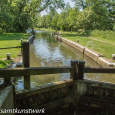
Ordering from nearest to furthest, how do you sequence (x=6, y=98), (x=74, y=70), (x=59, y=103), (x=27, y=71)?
(x=6, y=98) < (x=27, y=71) < (x=74, y=70) < (x=59, y=103)

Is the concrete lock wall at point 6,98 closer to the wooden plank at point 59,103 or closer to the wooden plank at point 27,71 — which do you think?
the wooden plank at point 27,71

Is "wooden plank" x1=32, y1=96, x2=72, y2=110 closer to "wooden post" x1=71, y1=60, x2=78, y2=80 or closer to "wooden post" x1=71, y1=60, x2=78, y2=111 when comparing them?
"wooden post" x1=71, y1=60, x2=78, y2=111

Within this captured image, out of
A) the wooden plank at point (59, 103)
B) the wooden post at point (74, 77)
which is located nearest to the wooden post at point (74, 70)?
the wooden post at point (74, 77)

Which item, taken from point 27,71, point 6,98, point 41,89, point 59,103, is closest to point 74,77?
point 59,103

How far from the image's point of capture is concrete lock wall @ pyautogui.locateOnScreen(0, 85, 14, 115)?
244 centimetres

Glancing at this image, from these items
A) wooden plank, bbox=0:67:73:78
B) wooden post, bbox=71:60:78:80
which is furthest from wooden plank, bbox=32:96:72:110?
wooden plank, bbox=0:67:73:78

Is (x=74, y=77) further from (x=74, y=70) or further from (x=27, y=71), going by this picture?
(x=27, y=71)

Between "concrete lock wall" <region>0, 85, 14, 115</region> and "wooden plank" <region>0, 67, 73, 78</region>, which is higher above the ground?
"wooden plank" <region>0, 67, 73, 78</region>

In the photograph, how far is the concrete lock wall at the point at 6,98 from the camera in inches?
96.1

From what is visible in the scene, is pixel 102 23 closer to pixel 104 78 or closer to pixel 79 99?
pixel 104 78

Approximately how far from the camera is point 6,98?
258cm

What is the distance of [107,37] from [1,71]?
778 inches

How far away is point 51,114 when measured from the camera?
3537 millimetres

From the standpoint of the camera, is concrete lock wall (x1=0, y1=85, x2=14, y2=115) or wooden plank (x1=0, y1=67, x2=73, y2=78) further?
wooden plank (x1=0, y1=67, x2=73, y2=78)
